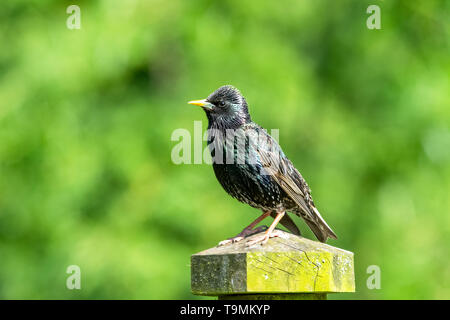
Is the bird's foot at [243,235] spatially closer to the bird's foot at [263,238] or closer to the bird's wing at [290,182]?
the bird's foot at [263,238]

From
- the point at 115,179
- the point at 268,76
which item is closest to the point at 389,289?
the point at 268,76

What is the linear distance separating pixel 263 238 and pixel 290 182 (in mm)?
895

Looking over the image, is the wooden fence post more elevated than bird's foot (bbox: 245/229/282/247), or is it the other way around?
bird's foot (bbox: 245/229/282/247)

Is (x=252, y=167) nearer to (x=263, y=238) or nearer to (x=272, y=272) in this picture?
(x=263, y=238)

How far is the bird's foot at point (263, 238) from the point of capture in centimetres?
293

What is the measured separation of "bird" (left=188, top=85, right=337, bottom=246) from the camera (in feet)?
12.3

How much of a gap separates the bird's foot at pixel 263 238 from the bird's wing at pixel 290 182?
63cm

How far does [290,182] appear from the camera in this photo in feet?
12.6

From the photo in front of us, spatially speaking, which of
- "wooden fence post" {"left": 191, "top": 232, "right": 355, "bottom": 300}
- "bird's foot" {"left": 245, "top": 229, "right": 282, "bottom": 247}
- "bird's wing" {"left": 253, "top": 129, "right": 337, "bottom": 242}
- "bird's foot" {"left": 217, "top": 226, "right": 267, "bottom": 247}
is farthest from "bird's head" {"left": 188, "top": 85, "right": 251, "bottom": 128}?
"wooden fence post" {"left": 191, "top": 232, "right": 355, "bottom": 300}

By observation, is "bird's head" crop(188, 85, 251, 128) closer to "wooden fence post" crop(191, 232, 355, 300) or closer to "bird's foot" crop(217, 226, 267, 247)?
"bird's foot" crop(217, 226, 267, 247)

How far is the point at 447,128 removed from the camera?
26.0 ft

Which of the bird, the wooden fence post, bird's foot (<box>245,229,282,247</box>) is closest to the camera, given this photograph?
the wooden fence post

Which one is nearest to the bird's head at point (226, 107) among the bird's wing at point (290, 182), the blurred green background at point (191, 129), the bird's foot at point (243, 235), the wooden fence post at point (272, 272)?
the bird's wing at point (290, 182)

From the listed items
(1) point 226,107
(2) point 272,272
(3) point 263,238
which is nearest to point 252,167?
(1) point 226,107
